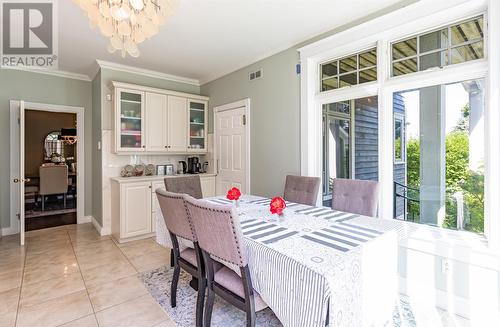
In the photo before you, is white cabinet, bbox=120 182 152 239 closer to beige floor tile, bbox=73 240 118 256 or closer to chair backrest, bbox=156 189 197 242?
beige floor tile, bbox=73 240 118 256

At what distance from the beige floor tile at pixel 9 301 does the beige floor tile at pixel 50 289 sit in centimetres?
4

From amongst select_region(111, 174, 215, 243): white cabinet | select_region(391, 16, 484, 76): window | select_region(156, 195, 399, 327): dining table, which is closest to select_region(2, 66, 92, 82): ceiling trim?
select_region(111, 174, 215, 243): white cabinet

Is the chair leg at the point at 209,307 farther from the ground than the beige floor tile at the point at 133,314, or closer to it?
farther from the ground

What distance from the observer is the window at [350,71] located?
8.74 feet

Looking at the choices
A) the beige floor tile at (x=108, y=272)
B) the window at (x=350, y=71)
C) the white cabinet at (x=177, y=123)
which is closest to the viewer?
the beige floor tile at (x=108, y=272)

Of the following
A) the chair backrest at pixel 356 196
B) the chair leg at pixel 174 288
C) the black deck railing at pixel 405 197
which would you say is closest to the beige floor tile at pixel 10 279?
the chair leg at pixel 174 288

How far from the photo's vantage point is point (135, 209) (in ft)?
12.1

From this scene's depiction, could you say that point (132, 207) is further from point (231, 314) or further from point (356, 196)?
point (356, 196)

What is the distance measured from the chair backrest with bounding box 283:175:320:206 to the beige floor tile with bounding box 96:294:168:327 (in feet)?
5.30

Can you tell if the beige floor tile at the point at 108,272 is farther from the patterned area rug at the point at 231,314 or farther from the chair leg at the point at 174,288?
the chair leg at the point at 174,288

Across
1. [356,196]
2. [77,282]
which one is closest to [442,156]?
[356,196]

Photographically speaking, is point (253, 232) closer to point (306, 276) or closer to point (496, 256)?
point (306, 276)

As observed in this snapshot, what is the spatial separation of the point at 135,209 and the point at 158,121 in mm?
1419

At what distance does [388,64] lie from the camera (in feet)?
8.19
